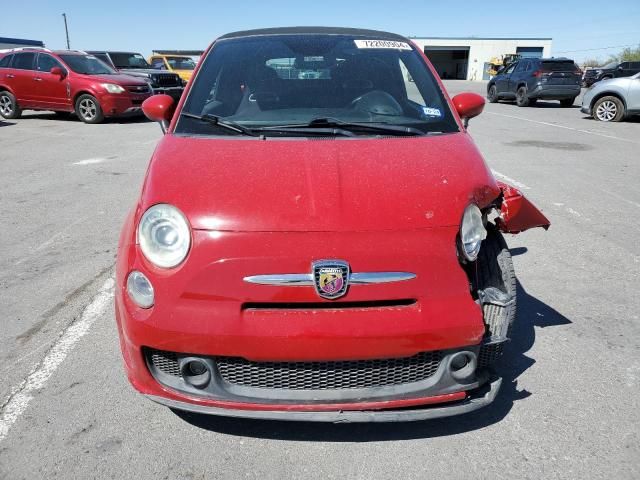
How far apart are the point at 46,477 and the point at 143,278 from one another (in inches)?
34.9

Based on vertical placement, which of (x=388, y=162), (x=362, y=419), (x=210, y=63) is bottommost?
(x=362, y=419)

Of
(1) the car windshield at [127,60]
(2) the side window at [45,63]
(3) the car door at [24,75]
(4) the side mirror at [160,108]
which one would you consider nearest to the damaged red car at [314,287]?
(4) the side mirror at [160,108]

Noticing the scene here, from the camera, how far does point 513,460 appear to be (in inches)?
87.6

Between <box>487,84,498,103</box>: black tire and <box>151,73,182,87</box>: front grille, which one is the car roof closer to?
<box>151,73,182,87</box>: front grille

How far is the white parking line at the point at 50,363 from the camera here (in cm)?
251

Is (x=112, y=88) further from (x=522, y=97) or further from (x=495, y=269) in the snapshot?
(x=522, y=97)

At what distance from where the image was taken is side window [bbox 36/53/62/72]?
13.5 m

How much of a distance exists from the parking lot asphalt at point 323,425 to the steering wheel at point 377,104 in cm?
156

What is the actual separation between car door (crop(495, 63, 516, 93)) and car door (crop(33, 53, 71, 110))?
14930 mm

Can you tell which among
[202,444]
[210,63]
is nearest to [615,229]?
[210,63]

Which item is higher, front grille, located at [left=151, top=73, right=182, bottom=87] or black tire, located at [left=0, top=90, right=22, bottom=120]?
front grille, located at [left=151, top=73, right=182, bottom=87]

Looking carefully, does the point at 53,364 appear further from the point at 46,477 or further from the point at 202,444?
the point at 202,444

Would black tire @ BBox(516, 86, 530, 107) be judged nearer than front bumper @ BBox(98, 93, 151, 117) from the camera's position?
No

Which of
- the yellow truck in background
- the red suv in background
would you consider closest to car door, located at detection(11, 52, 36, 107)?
the red suv in background
